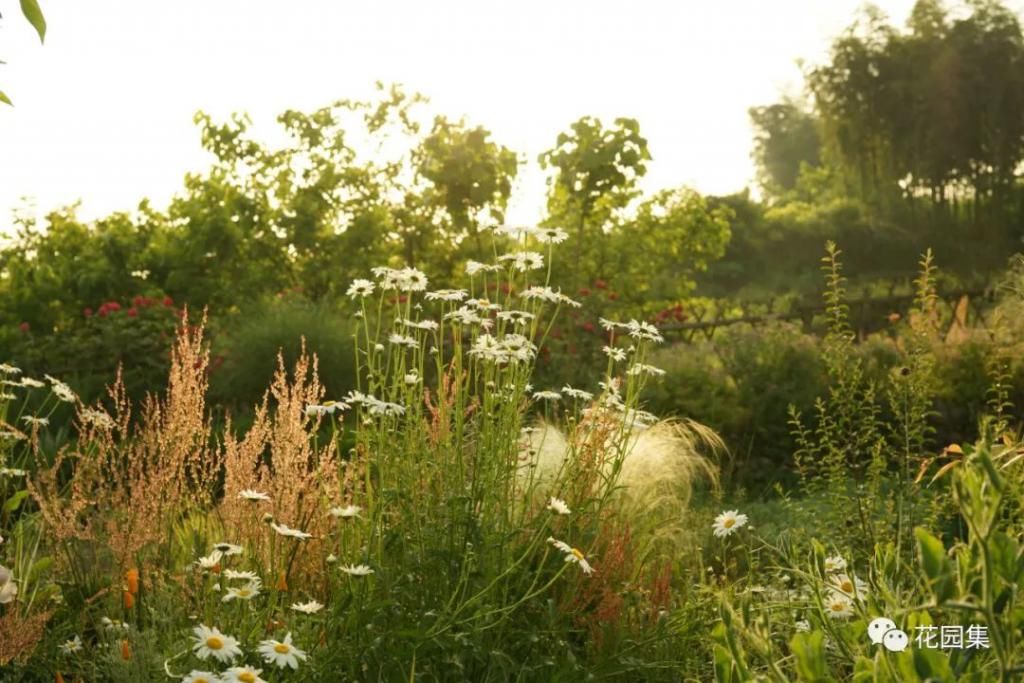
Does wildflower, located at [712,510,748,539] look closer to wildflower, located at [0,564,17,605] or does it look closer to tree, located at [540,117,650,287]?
wildflower, located at [0,564,17,605]

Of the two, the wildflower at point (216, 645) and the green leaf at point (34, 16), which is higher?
the green leaf at point (34, 16)

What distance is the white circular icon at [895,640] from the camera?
179 cm

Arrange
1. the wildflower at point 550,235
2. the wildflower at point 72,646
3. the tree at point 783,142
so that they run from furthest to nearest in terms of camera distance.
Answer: the tree at point 783,142 < the wildflower at point 72,646 < the wildflower at point 550,235

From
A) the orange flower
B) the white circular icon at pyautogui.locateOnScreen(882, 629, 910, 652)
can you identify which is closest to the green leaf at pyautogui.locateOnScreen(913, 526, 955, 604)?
the white circular icon at pyautogui.locateOnScreen(882, 629, 910, 652)

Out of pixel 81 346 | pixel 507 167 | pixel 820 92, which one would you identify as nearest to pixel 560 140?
pixel 507 167

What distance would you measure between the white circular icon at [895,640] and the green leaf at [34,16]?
1.76 metres

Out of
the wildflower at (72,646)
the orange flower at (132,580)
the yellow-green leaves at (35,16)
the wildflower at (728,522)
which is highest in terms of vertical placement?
the yellow-green leaves at (35,16)

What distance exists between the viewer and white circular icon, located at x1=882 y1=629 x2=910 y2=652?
5.86 ft

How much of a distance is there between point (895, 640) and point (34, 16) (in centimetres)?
181

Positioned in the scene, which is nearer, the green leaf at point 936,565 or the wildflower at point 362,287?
the green leaf at point 936,565

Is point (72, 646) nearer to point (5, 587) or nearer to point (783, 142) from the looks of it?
point (5, 587)

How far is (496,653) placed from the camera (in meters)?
2.86

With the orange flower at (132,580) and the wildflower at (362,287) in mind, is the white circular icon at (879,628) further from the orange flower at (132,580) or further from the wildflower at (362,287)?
the orange flower at (132,580)

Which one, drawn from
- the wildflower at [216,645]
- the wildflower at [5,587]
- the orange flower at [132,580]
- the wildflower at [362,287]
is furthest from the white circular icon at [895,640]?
the orange flower at [132,580]
